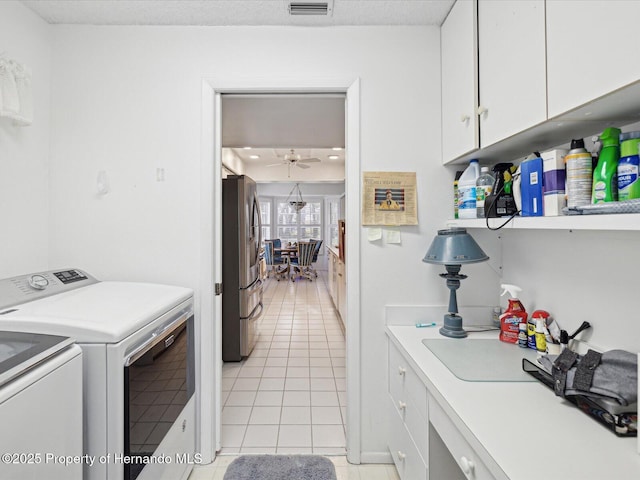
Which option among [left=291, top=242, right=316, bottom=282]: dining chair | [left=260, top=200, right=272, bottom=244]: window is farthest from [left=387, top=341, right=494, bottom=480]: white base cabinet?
[left=260, top=200, right=272, bottom=244]: window

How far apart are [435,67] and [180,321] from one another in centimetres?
189

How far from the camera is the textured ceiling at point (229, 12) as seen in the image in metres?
1.60

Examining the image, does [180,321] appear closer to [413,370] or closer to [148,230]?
[148,230]

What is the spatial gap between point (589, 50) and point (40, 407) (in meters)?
1.68

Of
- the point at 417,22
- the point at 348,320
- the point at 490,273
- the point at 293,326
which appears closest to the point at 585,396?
the point at 490,273

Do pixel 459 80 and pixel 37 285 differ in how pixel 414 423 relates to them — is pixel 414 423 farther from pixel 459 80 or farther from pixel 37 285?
pixel 37 285

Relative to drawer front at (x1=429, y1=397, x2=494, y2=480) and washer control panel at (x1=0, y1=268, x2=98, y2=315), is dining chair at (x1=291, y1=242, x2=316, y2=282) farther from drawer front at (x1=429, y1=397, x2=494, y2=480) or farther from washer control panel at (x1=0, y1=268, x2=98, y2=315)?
drawer front at (x1=429, y1=397, x2=494, y2=480)

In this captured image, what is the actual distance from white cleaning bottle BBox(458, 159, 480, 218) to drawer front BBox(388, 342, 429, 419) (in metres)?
0.76

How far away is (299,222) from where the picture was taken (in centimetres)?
942

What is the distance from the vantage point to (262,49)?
5.80 feet

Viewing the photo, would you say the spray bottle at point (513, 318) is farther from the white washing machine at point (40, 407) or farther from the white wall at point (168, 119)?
the white washing machine at point (40, 407)

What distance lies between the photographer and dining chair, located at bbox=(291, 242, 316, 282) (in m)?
7.75

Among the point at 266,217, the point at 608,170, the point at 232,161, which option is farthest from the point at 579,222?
the point at 266,217

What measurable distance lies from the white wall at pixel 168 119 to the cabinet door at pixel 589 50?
0.87 m
